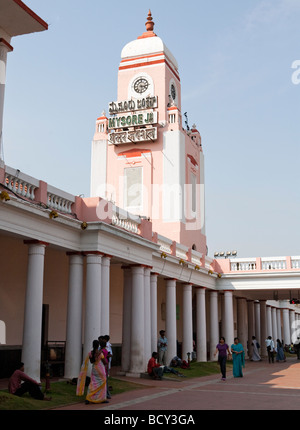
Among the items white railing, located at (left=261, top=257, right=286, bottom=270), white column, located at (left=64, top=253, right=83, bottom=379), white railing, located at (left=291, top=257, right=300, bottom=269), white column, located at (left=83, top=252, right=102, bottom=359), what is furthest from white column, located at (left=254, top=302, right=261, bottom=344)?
white column, located at (left=64, top=253, right=83, bottom=379)

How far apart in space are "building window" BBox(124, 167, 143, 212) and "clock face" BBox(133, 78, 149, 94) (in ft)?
18.5

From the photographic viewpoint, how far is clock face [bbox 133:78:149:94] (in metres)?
36.6

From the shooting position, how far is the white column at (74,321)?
15375 millimetres

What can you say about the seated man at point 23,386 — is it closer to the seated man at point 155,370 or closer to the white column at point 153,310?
the seated man at point 155,370

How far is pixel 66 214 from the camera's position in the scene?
15.3 metres

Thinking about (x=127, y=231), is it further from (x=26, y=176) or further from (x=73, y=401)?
(x=73, y=401)

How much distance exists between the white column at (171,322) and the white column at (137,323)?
167 inches

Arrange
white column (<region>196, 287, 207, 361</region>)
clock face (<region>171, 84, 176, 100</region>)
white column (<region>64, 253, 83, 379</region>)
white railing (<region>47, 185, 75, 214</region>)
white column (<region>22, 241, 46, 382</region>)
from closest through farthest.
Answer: white column (<region>22, 241, 46, 382</region>)
white railing (<region>47, 185, 75, 214</region>)
white column (<region>64, 253, 83, 379</region>)
white column (<region>196, 287, 207, 361</region>)
clock face (<region>171, 84, 176, 100</region>)

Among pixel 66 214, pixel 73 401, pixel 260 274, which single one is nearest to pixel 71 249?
pixel 66 214

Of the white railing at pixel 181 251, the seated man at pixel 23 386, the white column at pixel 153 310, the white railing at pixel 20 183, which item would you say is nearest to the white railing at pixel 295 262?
the white railing at pixel 181 251

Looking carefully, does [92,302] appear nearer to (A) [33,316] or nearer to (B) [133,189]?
(A) [33,316]

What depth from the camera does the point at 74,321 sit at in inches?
615

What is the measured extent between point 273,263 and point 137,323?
1266cm

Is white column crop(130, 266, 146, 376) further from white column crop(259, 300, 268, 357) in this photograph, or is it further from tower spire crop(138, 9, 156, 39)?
tower spire crop(138, 9, 156, 39)
